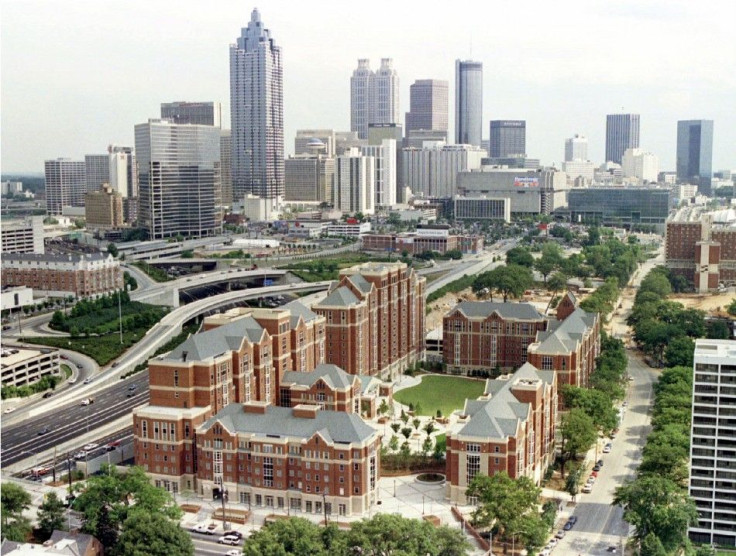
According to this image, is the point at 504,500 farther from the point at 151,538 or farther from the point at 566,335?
the point at 566,335

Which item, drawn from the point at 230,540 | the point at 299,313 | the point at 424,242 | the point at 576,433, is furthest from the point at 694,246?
the point at 230,540

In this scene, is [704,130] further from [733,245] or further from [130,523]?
[130,523]

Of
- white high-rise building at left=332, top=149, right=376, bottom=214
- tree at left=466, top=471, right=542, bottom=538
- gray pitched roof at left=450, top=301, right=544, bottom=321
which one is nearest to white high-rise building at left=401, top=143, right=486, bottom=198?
white high-rise building at left=332, top=149, right=376, bottom=214

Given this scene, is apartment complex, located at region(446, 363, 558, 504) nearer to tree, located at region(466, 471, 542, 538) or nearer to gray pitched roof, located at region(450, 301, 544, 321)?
tree, located at region(466, 471, 542, 538)

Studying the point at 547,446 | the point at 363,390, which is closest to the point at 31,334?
the point at 363,390

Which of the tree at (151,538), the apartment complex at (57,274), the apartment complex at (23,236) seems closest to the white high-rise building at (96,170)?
the apartment complex at (23,236)

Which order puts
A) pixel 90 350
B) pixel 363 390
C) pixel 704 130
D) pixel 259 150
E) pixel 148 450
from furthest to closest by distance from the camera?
pixel 704 130 → pixel 259 150 → pixel 90 350 → pixel 363 390 → pixel 148 450
